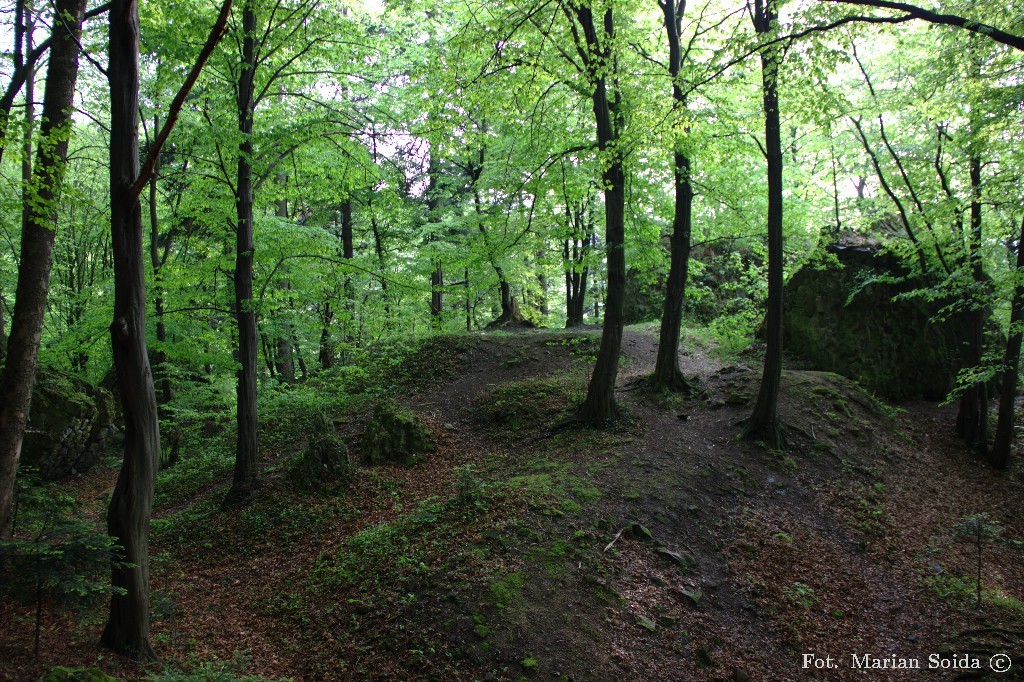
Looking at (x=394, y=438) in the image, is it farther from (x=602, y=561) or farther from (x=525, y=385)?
(x=602, y=561)

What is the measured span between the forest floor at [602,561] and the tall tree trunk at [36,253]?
1924 mm

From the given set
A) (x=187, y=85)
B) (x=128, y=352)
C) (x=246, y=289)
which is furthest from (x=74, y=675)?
(x=246, y=289)

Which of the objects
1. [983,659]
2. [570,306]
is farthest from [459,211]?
[983,659]

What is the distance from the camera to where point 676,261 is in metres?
10.9

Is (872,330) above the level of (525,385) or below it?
above

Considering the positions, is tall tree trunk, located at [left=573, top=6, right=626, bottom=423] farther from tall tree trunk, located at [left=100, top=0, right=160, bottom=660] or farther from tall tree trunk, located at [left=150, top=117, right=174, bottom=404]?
tall tree trunk, located at [left=150, top=117, right=174, bottom=404]

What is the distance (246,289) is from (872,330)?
1447 cm

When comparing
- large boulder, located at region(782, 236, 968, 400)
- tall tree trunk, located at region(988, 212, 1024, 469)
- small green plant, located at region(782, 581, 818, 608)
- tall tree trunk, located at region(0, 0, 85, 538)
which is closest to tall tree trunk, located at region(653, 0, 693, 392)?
large boulder, located at region(782, 236, 968, 400)

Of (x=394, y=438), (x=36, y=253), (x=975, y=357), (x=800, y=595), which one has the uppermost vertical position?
(x=36, y=253)

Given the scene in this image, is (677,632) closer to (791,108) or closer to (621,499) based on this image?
(621,499)

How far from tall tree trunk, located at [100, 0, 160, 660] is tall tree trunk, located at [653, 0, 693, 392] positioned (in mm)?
8774

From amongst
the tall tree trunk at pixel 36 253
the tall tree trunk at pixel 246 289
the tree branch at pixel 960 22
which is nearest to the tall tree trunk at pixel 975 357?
the tree branch at pixel 960 22

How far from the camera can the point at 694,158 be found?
10.9 meters

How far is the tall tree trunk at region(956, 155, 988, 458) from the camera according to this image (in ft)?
33.2
